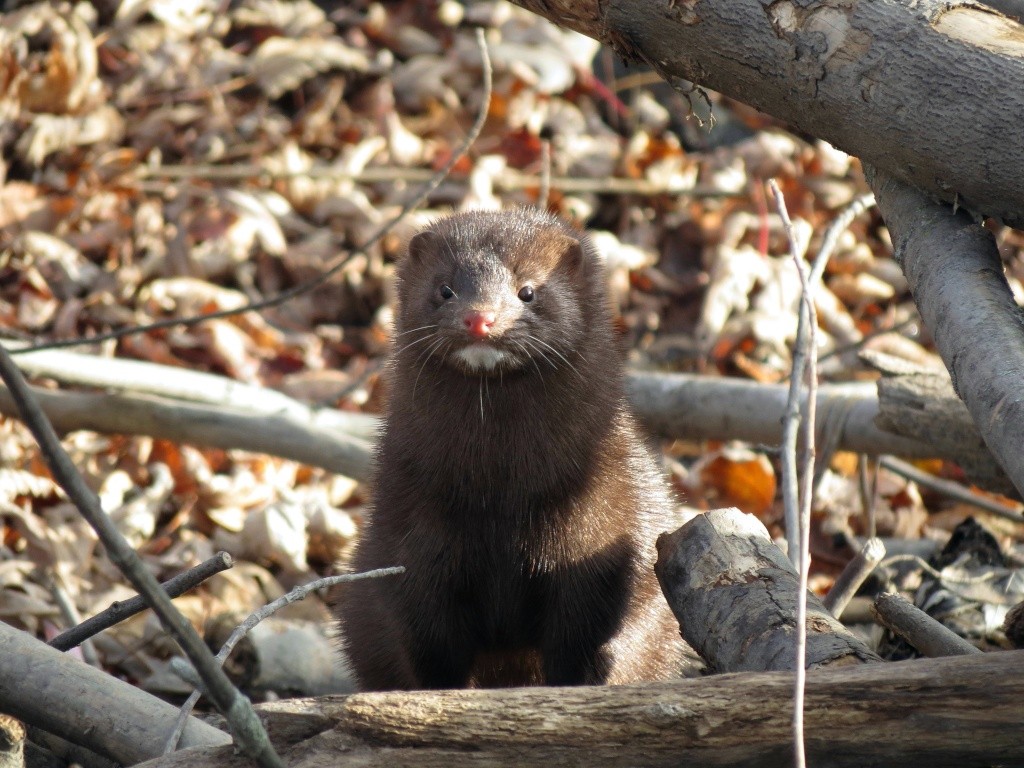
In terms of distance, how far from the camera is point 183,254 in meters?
7.27

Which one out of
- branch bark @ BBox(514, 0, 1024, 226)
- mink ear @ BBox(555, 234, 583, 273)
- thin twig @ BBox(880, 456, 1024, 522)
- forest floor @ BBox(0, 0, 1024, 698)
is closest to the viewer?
branch bark @ BBox(514, 0, 1024, 226)

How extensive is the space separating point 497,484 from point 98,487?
2.73 meters

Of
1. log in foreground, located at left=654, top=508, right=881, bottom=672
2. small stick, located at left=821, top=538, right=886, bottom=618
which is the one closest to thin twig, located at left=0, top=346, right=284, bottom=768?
log in foreground, located at left=654, top=508, right=881, bottom=672

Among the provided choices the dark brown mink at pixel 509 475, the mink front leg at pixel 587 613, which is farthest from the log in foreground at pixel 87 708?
the mink front leg at pixel 587 613

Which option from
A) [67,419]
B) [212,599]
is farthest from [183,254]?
[212,599]

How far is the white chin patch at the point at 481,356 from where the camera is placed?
368cm

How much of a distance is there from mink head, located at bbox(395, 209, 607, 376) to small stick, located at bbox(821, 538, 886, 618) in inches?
42.0

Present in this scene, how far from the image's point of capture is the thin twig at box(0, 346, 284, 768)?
6.23ft

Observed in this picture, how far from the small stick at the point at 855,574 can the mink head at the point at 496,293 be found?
3.50ft

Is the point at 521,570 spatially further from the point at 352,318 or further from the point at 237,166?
the point at 237,166

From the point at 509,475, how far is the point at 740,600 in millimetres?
845

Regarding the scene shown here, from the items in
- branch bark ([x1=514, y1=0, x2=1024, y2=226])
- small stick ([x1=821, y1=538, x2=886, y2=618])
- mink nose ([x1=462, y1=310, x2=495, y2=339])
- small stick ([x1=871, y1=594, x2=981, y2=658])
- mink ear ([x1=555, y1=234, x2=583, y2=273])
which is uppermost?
branch bark ([x1=514, y1=0, x2=1024, y2=226])

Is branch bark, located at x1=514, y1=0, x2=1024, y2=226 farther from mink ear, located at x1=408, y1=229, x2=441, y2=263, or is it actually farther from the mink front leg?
the mink front leg

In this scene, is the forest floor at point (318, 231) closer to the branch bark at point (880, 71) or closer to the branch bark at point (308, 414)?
the branch bark at point (308, 414)
